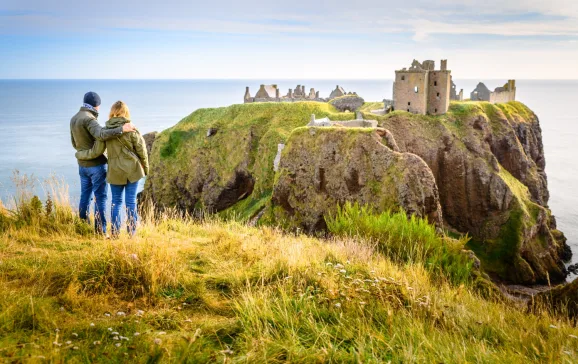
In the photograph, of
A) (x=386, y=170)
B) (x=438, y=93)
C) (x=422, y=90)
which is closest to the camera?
(x=386, y=170)

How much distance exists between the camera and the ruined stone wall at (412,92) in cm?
5712

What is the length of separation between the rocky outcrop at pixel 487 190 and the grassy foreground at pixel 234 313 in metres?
43.0

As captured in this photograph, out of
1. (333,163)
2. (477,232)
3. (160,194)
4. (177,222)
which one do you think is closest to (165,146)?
(160,194)

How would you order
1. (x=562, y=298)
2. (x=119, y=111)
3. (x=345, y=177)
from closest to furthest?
(x=562, y=298) < (x=119, y=111) < (x=345, y=177)

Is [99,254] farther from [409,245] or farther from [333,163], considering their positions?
[333,163]

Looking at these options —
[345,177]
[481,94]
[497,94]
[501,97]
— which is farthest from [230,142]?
[501,97]

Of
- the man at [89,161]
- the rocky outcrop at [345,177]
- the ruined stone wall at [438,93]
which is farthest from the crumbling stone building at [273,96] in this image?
the man at [89,161]

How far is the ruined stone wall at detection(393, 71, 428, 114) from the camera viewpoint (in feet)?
187

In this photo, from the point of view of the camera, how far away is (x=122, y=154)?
1004cm

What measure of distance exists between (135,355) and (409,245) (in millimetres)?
7930

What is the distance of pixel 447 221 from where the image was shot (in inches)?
2096

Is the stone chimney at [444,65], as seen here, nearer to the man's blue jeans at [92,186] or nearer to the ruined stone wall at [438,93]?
the ruined stone wall at [438,93]

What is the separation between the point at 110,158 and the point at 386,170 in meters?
26.1

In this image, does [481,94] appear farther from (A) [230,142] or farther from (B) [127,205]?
(B) [127,205]
